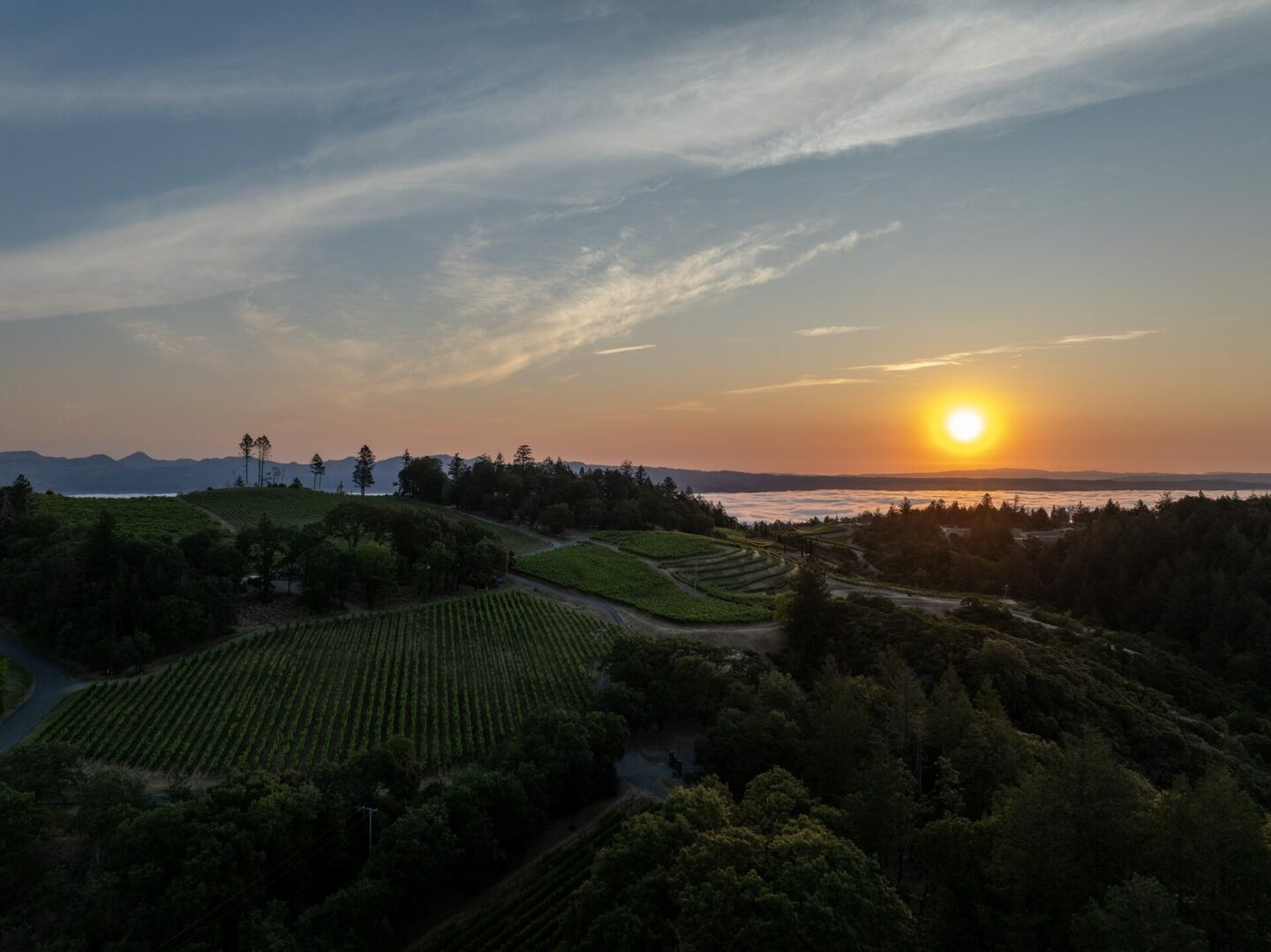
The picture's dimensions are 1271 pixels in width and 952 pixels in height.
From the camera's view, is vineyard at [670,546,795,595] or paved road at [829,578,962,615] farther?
vineyard at [670,546,795,595]

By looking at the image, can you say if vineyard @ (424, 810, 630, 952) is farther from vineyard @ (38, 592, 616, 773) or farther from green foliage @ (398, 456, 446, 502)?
green foliage @ (398, 456, 446, 502)

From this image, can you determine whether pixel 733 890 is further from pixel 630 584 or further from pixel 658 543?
pixel 658 543

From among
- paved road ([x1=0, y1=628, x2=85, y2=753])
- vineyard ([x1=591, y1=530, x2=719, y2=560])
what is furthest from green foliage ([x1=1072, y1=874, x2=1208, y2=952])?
vineyard ([x1=591, y1=530, x2=719, y2=560])

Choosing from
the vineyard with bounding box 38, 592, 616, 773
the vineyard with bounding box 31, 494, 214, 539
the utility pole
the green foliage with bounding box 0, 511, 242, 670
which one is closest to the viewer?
the utility pole

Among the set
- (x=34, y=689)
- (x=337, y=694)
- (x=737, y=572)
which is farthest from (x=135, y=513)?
(x=737, y=572)

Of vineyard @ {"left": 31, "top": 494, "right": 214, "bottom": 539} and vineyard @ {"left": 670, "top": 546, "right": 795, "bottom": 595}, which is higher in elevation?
vineyard @ {"left": 31, "top": 494, "right": 214, "bottom": 539}

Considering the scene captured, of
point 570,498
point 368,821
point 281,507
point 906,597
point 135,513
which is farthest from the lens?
point 570,498

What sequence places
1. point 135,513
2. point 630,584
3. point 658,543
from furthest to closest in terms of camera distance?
point 658,543 < point 135,513 < point 630,584

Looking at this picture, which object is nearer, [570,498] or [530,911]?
[530,911]
